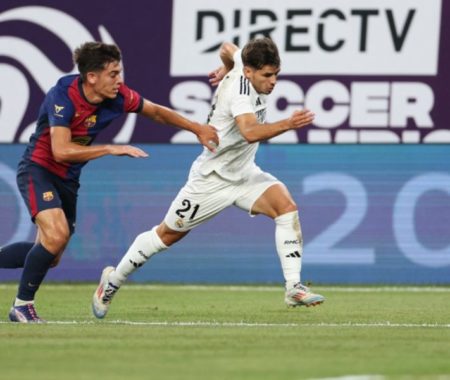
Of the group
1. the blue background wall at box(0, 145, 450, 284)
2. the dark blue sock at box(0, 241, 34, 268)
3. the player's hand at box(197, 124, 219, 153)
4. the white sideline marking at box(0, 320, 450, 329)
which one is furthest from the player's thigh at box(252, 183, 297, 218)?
the blue background wall at box(0, 145, 450, 284)

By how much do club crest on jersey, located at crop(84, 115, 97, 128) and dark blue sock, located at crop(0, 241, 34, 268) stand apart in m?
1.40

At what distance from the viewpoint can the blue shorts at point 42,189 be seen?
37.3ft

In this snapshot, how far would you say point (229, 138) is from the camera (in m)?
12.3

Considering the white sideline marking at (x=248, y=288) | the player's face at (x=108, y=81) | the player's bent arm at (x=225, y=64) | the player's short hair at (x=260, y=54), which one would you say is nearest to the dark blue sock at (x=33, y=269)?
the player's face at (x=108, y=81)

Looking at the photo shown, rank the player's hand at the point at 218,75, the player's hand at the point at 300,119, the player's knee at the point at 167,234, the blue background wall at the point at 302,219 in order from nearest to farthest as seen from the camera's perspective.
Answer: the player's hand at the point at 300,119
the player's knee at the point at 167,234
the player's hand at the point at 218,75
the blue background wall at the point at 302,219

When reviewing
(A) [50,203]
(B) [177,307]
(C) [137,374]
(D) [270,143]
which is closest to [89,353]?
(C) [137,374]

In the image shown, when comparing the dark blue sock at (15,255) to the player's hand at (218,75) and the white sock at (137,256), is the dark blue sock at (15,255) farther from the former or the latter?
the player's hand at (218,75)

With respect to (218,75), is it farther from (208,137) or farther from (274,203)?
(274,203)

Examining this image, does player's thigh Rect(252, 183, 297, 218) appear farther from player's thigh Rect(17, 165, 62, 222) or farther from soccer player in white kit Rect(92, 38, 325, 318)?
player's thigh Rect(17, 165, 62, 222)

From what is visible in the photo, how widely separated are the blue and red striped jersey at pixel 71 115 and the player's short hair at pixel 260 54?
0.96 m

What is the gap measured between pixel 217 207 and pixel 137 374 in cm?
440

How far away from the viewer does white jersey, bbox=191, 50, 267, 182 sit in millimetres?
12141

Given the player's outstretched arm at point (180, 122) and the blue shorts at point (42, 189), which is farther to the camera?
the player's outstretched arm at point (180, 122)

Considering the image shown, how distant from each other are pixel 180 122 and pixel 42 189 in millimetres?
1256
